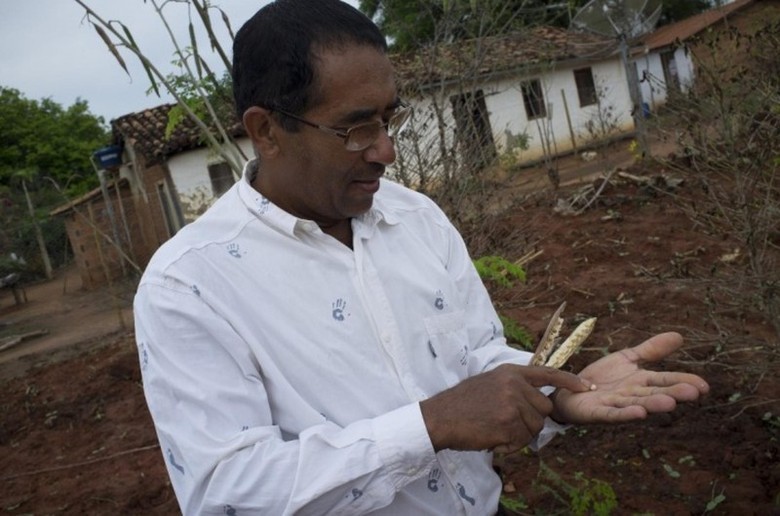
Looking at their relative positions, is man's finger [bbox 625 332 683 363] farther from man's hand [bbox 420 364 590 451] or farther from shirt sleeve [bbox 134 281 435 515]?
shirt sleeve [bbox 134 281 435 515]

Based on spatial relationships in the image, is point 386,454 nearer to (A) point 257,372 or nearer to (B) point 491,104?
(A) point 257,372

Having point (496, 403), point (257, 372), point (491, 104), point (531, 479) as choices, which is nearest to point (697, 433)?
point (531, 479)

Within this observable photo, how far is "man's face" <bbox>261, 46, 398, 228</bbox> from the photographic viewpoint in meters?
1.60

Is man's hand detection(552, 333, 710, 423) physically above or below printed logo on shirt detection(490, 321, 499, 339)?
below

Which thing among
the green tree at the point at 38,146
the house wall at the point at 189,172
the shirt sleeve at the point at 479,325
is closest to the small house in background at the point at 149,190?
the house wall at the point at 189,172

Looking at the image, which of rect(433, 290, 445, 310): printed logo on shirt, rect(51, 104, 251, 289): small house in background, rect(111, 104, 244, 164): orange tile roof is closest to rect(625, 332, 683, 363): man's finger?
rect(433, 290, 445, 310): printed logo on shirt

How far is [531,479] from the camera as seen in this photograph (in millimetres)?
3725

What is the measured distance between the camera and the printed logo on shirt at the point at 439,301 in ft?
5.76

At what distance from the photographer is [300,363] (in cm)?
152

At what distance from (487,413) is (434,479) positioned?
1.07 feet

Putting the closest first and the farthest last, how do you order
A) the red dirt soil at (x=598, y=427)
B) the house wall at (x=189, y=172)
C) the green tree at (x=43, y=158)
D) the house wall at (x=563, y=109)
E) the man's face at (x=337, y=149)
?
the man's face at (x=337, y=149)
the red dirt soil at (x=598, y=427)
the house wall at (x=189, y=172)
the house wall at (x=563, y=109)
the green tree at (x=43, y=158)

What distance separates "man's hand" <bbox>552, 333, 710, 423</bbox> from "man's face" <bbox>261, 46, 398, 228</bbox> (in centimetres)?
69

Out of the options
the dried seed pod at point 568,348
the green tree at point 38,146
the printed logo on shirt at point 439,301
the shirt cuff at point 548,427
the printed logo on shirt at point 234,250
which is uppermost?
the green tree at point 38,146

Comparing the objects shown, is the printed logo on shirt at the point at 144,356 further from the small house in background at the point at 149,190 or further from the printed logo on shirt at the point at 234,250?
the small house in background at the point at 149,190
